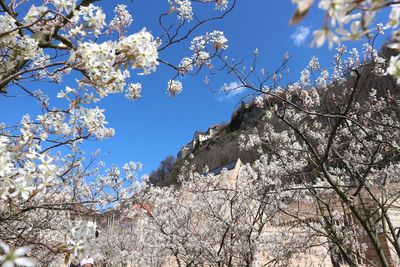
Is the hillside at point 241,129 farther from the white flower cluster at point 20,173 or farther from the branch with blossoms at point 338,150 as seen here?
the white flower cluster at point 20,173

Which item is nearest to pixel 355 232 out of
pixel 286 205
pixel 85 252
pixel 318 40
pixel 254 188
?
pixel 286 205

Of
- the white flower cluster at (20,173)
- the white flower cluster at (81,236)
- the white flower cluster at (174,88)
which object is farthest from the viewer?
the white flower cluster at (174,88)

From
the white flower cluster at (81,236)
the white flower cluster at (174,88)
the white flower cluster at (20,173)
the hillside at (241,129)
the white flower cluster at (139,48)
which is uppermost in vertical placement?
the hillside at (241,129)

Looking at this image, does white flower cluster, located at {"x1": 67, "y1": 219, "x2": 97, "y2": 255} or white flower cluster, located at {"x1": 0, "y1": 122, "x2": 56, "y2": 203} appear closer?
white flower cluster, located at {"x1": 0, "y1": 122, "x2": 56, "y2": 203}

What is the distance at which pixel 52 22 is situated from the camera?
2389mm

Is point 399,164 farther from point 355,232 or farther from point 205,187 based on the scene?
point 205,187

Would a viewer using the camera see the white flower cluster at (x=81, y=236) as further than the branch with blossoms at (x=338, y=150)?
No

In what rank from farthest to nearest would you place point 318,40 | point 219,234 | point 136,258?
point 136,258
point 219,234
point 318,40

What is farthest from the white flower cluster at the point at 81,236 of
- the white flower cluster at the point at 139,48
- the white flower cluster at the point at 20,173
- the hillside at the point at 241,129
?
the hillside at the point at 241,129

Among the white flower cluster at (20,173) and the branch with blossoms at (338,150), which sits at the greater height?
the branch with blossoms at (338,150)

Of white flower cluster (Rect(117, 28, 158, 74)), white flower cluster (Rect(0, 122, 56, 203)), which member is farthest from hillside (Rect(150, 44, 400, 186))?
white flower cluster (Rect(0, 122, 56, 203))

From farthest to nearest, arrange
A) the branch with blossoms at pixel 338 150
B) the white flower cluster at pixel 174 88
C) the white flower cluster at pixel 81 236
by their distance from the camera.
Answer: the branch with blossoms at pixel 338 150 < the white flower cluster at pixel 174 88 < the white flower cluster at pixel 81 236

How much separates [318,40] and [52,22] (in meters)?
2.02

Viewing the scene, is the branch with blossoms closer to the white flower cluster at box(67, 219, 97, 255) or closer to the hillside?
the hillside
